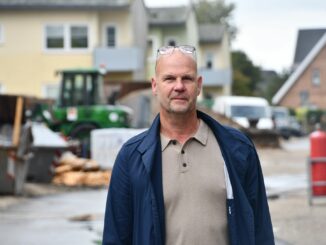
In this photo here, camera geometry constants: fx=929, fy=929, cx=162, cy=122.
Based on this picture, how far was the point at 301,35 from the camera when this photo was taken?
343ft

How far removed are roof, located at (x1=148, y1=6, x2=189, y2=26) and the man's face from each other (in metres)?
53.1

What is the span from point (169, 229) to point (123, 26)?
139 ft

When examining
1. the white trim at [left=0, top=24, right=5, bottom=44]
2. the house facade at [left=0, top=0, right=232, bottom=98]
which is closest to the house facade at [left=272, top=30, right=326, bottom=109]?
the house facade at [left=0, top=0, right=232, bottom=98]

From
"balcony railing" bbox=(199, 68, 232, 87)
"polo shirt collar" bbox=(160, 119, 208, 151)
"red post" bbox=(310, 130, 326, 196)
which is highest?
"polo shirt collar" bbox=(160, 119, 208, 151)

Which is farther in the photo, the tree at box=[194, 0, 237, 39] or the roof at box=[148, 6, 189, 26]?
the tree at box=[194, 0, 237, 39]

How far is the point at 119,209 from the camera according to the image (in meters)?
4.25

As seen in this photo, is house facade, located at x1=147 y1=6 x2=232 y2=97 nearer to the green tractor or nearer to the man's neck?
the green tractor

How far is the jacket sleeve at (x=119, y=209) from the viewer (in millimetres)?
4230

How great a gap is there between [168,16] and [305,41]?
4817 cm

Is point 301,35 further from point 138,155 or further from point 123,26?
point 138,155

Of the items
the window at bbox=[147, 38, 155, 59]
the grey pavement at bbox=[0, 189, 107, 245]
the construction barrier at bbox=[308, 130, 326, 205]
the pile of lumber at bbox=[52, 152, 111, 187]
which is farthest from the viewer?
the window at bbox=[147, 38, 155, 59]

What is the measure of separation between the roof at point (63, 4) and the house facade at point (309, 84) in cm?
4331

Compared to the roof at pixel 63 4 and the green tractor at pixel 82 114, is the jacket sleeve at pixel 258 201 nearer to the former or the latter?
the green tractor at pixel 82 114

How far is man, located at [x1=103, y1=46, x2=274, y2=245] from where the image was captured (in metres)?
4.11
